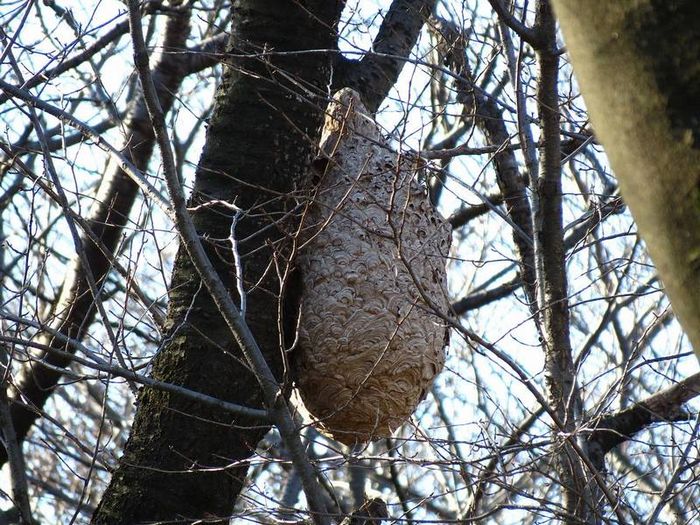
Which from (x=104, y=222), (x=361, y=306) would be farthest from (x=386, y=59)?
(x=104, y=222)

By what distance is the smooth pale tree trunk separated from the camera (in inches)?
33.4

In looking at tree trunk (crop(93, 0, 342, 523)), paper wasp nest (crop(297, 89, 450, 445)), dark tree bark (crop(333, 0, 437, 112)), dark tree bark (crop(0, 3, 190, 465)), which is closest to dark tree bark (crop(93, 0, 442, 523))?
tree trunk (crop(93, 0, 342, 523))

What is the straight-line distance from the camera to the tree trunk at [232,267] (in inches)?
112

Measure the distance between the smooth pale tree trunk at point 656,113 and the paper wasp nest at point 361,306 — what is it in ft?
7.90

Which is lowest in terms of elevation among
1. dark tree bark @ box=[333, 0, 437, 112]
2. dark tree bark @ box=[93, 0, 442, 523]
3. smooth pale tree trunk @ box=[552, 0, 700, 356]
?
smooth pale tree trunk @ box=[552, 0, 700, 356]

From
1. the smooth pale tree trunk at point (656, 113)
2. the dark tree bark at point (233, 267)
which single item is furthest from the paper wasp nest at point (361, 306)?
the smooth pale tree trunk at point (656, 113)

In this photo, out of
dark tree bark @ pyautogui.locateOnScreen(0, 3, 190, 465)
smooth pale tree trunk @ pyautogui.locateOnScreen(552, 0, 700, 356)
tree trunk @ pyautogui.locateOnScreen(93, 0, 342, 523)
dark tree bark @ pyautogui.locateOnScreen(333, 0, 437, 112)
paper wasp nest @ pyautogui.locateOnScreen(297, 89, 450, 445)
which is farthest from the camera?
dark tree bark @ pyautogui.locateOnScreen(0, 3, 190, 465)

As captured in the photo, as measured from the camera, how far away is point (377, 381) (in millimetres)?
3461

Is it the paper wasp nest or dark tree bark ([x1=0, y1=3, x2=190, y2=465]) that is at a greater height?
dark tree bark ([x1=0, y1=3, x2=190, y2=465])

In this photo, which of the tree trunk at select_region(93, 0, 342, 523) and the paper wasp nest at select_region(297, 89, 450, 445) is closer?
the tree trunk at select_region(93, 0, 342, 523)

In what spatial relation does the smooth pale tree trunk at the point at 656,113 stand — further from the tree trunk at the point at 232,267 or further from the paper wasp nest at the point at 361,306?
the paper wasp nest at the point at 361,306

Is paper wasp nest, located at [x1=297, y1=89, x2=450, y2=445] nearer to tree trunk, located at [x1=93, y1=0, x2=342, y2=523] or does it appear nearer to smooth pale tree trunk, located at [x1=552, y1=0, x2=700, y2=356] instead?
tree trunk, located at [x1=93, y1=0, x2=342, y2=523]

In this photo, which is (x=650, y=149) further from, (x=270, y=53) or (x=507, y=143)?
(x=507, y=143)

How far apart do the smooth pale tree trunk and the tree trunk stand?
1.82 meters
